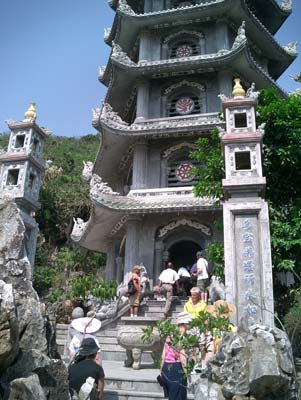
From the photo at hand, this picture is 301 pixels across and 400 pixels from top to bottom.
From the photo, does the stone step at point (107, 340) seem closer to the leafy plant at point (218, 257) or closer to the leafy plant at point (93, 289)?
the leafy plant at point (93, 289)

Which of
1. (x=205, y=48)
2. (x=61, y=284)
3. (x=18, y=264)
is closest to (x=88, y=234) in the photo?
(x=61, y=284)

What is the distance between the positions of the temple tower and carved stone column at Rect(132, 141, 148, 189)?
285cm

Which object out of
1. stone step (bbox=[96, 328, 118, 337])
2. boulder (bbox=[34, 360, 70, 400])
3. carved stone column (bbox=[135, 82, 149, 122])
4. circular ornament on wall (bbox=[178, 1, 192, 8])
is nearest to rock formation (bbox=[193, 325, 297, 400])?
boulder (bbox=[34, 360, 70, 400])

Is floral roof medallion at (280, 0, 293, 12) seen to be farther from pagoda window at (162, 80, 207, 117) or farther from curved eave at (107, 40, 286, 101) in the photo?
pagoda window at (162, 80, 207, 117)

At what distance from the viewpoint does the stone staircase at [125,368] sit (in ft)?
17.0

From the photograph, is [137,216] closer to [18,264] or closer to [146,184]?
[146,184]

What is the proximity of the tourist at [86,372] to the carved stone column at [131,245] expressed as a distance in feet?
26.0

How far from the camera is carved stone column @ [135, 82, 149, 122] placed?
14.2 meters

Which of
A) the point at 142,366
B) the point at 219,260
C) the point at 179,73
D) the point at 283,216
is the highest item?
the point at 179,73

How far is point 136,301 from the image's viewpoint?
30.5 ft

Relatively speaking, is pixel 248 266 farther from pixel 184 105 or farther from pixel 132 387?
pixel 184 105

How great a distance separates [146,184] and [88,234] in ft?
9.34

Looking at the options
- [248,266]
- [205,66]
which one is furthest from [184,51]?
[248,266]

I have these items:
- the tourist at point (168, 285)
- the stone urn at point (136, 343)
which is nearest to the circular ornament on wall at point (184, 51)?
the tourist at point (168, 285)
